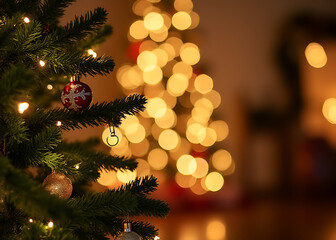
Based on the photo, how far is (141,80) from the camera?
3205 millimetres

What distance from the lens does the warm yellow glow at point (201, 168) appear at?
10.7 ft

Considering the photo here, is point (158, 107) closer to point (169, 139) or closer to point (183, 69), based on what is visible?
point (169, 139)

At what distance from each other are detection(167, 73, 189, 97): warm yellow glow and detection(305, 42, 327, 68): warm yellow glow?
58.5 inches

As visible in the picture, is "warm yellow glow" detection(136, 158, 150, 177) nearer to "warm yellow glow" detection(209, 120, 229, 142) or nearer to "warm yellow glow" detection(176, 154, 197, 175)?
"warm yellow glow" detection(176, 154, 197, 175)

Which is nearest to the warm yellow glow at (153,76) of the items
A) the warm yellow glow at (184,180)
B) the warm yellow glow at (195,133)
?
the warm yellow glow at (195,133)

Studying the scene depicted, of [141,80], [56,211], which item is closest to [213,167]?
[141,80]

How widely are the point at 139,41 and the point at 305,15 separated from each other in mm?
1768

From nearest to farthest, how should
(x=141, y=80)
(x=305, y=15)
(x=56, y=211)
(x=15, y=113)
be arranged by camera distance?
1. (x=56, y=211)
2. (x=15, y=113)
3. (x=141, y=80)
4. (x=305, y=15)

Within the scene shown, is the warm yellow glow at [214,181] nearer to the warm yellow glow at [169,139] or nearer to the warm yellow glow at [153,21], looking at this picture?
the warm yellow glow at [169,139]

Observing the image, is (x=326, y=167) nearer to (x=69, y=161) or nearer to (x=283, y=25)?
(x=283, y=25)

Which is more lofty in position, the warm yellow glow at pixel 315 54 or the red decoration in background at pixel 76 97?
the warm yellow glow at pixel 315 54

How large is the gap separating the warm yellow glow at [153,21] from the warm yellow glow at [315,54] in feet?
5.26

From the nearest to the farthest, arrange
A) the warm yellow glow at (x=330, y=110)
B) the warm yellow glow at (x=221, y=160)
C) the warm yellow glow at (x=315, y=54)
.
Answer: the warm yellow glow at (x=221, y=160) < the warm yellow glow at (x=330, y=110) < the warm yellow glow at (x=315, y=54)

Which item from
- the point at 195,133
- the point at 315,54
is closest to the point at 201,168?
the point at 195,133
